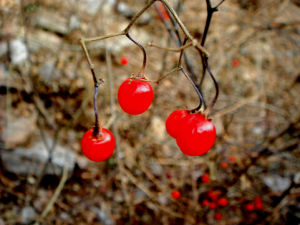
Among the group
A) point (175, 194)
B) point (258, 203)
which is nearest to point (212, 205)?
point (175, 194)

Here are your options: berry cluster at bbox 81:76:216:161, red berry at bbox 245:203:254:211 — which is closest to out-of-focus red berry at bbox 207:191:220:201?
red berry at bbox 245:203:254:211

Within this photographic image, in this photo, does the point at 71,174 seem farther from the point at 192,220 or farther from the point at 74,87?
the point at 192,220

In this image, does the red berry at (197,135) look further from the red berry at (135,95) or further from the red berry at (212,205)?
the red berry at (212,205)

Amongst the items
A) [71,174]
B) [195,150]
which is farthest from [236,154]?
[195,150]

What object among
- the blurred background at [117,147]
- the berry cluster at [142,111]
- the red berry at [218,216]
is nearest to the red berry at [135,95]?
the berry cluster at [142,111]

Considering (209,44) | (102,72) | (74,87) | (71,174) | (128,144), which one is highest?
(209,44)

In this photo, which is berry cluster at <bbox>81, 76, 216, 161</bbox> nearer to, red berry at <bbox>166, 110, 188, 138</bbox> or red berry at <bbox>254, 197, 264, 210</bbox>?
red berry at <bbox>166, 110, 188, 138</bbox>
